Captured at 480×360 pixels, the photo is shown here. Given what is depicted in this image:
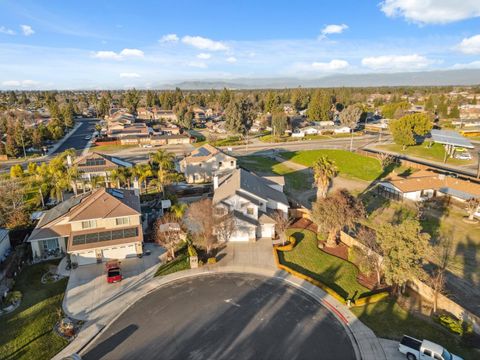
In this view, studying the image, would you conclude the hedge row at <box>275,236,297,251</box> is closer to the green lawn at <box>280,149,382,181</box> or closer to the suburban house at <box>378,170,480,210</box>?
the suburban house at <box>378,170,480,210</box>

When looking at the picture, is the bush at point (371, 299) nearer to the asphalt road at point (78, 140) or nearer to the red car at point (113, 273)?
the red car at point (113, 273)

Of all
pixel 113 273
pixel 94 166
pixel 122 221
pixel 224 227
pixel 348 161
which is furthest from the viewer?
pixel 348 161

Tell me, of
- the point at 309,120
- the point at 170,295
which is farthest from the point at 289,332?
the point at 309,120

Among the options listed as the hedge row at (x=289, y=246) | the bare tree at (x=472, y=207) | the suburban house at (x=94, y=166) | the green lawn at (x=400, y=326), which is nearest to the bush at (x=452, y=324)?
the green lawn at (x=400, y=326)

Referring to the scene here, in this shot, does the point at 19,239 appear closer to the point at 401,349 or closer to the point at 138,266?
the point at 138,266

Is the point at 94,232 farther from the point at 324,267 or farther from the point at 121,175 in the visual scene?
the point at 324,267

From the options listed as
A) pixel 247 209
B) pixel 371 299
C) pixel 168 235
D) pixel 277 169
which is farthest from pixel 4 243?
pixel 277 169
